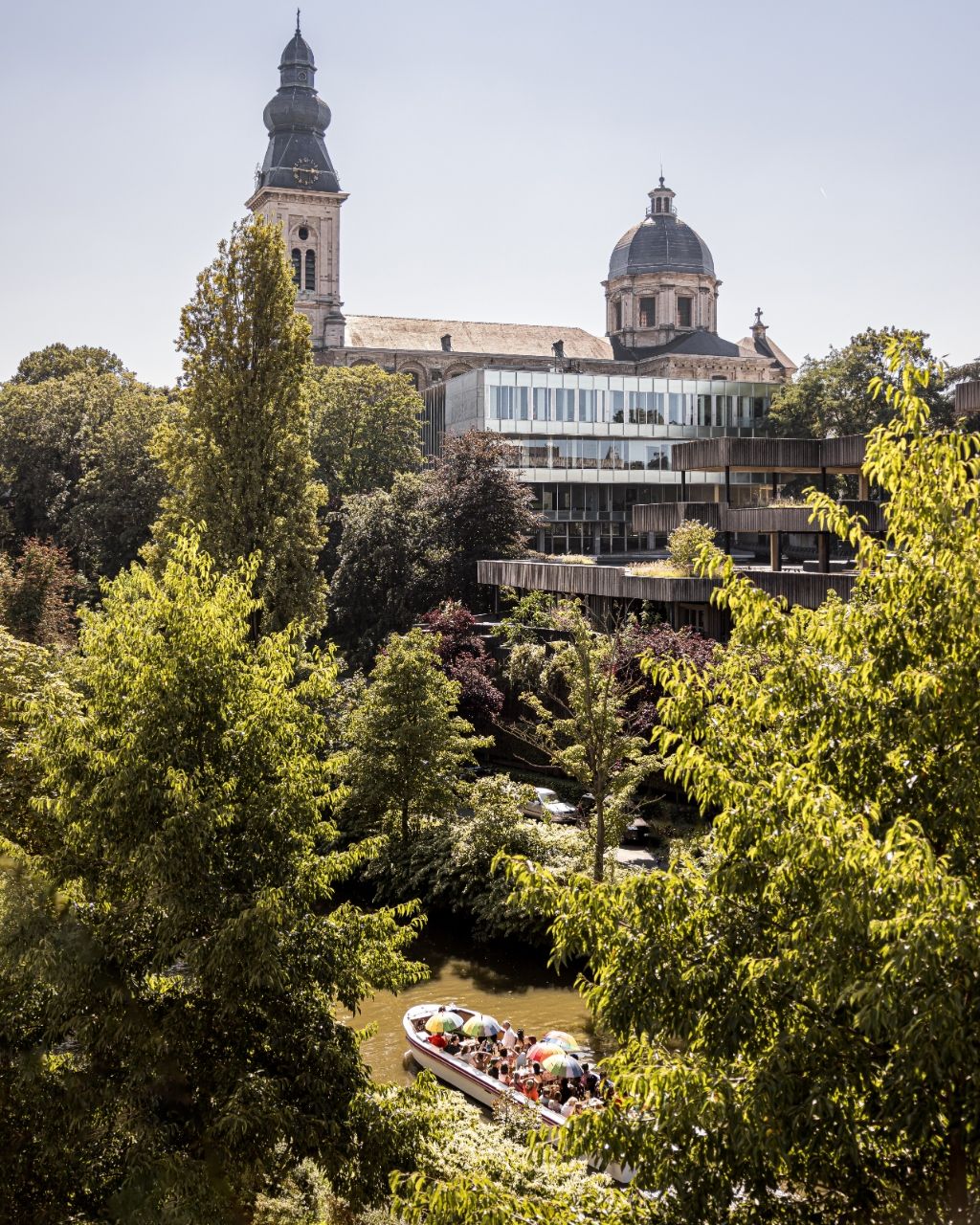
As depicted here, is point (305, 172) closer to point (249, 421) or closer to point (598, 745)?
point (249, 421)

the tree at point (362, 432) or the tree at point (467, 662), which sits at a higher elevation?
the tree at point (362, 432)

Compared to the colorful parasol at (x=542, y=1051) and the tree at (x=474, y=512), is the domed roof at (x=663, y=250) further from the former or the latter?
the colorful parasol at (x=542, y=1051)

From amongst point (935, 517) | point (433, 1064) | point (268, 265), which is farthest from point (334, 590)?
point (935, 517)

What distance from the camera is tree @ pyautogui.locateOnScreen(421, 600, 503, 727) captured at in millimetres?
34156

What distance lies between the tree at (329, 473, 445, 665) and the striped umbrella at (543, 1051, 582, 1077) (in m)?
27.3

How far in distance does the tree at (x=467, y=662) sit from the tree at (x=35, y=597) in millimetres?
10567

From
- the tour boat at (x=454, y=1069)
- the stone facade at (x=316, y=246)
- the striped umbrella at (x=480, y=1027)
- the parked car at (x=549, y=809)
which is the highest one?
the stone facade at (x=316, y=246)

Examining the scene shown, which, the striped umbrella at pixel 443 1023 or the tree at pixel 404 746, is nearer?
the striped umbrella at pixel 443 1023

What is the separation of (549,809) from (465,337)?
8272 centimetres

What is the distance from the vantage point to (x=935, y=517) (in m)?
7.01

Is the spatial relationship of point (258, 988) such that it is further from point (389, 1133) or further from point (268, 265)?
point (268, 265)

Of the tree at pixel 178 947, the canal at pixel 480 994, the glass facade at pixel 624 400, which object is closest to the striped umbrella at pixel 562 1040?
the canal at pixel 480 994

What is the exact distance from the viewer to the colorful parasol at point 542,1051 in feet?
59.1

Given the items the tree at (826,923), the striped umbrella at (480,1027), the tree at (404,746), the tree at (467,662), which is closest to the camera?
the tree at (826,923)
